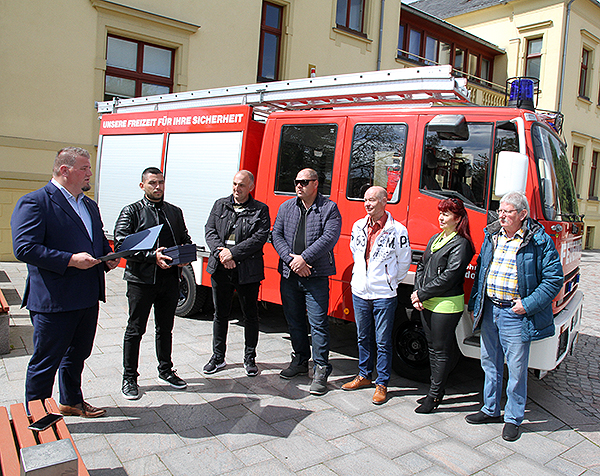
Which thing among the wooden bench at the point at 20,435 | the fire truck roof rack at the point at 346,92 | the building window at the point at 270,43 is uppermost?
the building window at the point at 270,43

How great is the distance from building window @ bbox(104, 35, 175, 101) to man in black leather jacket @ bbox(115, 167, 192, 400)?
8.12 metres

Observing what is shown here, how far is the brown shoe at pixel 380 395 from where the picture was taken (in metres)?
4.14

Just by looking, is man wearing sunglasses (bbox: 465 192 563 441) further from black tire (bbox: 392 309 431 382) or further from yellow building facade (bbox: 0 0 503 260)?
yellow building facade (bbox: 0 0 503 260)

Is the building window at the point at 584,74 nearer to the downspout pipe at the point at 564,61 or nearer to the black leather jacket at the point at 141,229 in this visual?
the downspout pipe at the point at 564,61

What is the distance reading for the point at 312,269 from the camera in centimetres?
434

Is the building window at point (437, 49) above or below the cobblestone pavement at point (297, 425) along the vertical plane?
above

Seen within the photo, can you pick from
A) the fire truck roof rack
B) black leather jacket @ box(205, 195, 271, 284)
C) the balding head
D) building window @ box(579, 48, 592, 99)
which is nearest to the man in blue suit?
black leather jacket @ box(205, 195, 271, 284)

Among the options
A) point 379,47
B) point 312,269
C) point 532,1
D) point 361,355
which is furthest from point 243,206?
point 532,1

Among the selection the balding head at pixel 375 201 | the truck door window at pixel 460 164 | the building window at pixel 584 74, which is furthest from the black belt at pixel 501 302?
the building window at pixel 584 74

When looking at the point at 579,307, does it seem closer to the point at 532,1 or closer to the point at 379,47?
the point at 379,47

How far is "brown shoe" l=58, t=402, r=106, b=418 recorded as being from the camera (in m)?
3.54

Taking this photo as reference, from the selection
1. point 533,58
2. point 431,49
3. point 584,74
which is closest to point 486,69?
point 533,58

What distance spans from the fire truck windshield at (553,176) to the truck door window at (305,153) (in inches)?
71.8

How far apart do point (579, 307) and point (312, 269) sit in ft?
8.65
